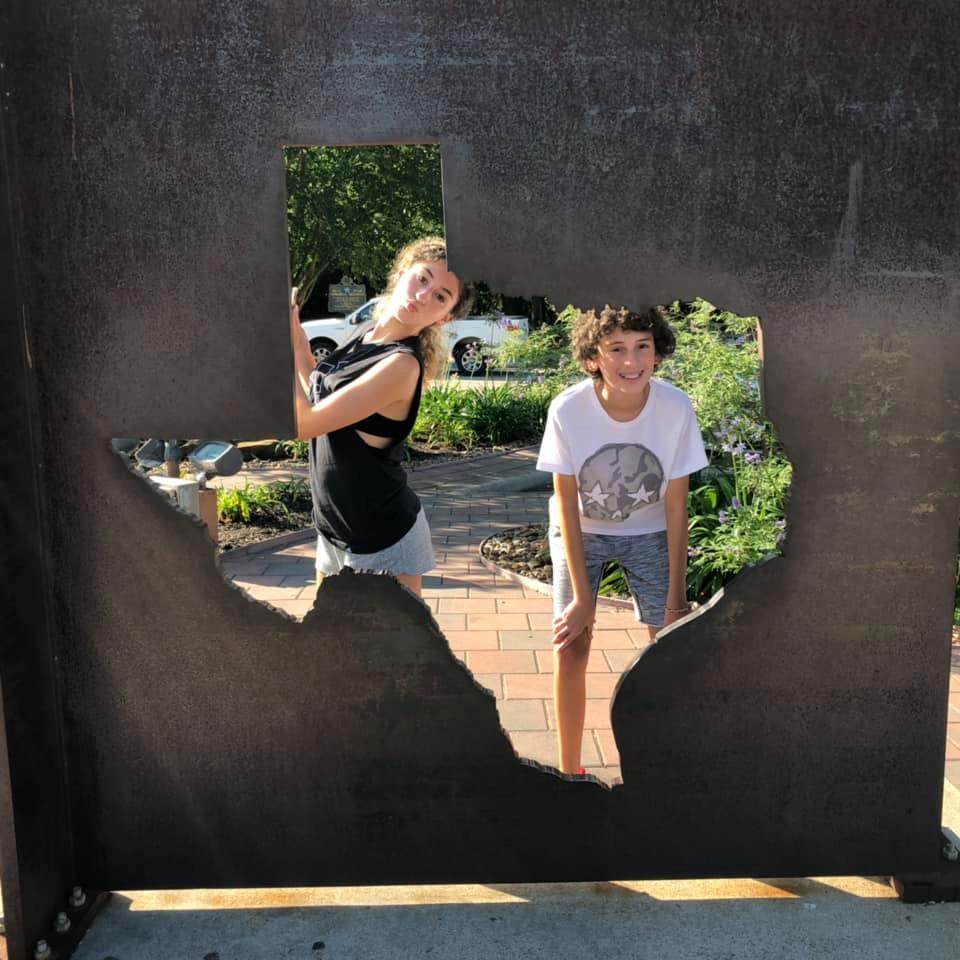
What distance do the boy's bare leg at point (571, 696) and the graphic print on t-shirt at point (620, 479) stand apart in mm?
362

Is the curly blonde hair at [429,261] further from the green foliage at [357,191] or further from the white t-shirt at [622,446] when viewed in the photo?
the green foliage at [357,191]

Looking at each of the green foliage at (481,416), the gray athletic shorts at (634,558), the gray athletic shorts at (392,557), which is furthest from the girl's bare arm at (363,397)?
the green foliage at (481,416)

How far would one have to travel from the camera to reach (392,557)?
2668 mm

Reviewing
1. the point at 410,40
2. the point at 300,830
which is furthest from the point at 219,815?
the point at 410,40

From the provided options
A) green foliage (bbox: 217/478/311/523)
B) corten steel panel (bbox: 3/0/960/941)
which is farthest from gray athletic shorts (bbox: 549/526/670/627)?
green foliage (bbox: 217/478/311/523)

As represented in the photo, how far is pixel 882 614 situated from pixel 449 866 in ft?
3.98

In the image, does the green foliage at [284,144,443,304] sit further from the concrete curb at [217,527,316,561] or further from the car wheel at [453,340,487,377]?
the concrete curb at [217,527,316,561]

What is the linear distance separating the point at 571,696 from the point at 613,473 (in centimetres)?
64

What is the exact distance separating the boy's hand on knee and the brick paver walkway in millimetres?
713

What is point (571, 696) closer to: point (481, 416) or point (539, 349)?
point (539, 349)

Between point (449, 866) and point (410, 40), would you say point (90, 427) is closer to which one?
point (410, 40)

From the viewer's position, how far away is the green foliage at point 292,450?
873 cm

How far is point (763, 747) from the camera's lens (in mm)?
2330

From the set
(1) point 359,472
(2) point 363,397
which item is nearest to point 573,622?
(1) point 359,472
